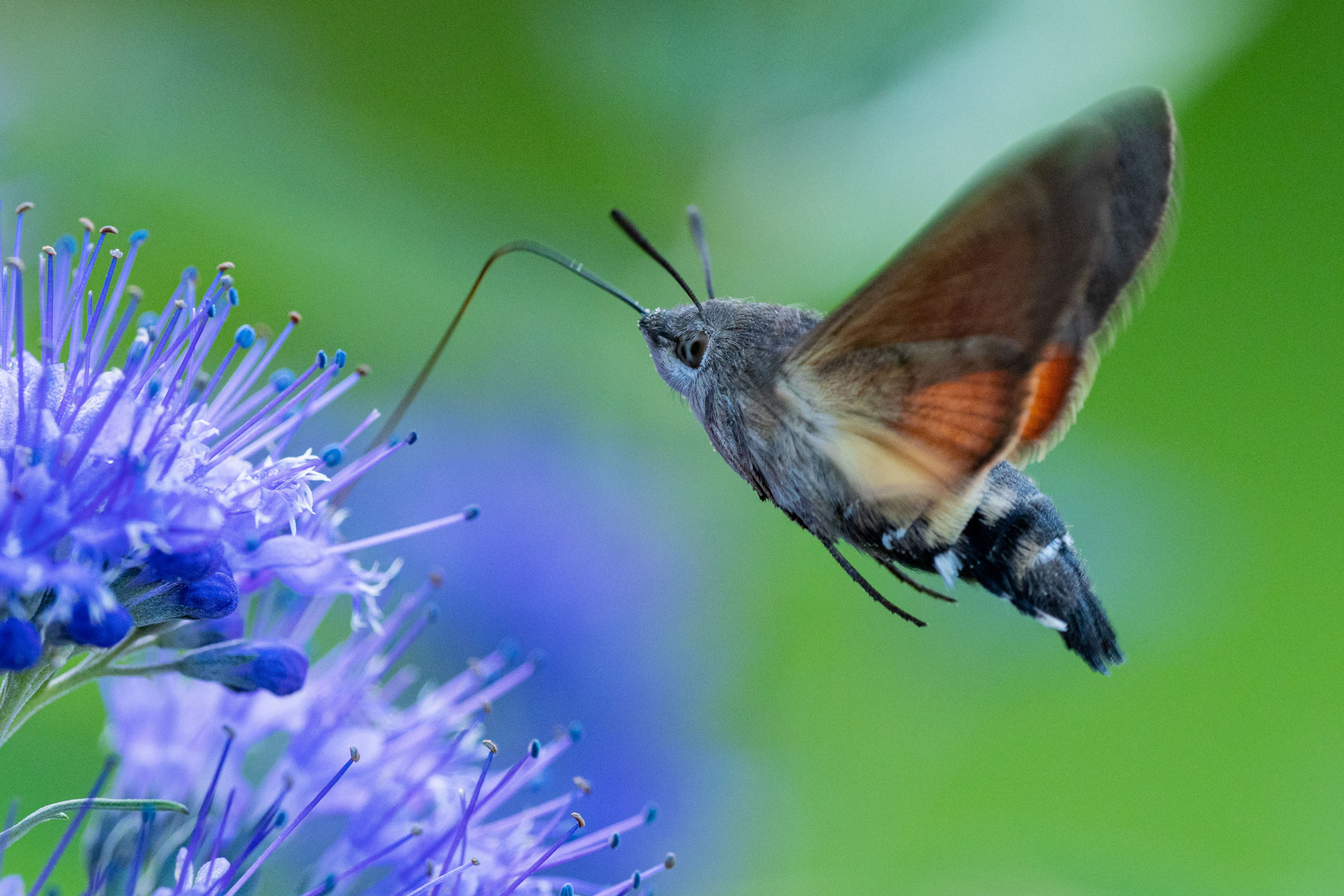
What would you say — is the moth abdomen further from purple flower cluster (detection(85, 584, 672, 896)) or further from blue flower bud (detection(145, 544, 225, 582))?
blue flower bud (detection(145, 544, 225, 582))

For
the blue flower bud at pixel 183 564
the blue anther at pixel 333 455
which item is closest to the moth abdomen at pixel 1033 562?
the blue anther at pixel 333 455

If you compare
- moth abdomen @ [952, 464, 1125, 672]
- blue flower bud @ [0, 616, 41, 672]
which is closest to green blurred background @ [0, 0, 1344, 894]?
moth abdomen @ [952, 464, 1125, 672]

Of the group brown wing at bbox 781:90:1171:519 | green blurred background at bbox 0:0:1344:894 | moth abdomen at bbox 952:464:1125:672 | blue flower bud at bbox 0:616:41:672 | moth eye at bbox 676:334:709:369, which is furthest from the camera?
green blurred background at bbox 0:0:1344:894

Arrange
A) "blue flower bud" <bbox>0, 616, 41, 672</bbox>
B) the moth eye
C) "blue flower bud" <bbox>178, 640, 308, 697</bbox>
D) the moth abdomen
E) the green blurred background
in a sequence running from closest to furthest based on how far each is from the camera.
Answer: "blue flower bud" <bbox>0, 616, 41, 672</bbox>, "blue flower bud" <bbox>178, 640, 308, 697</bbox>, the moth abdomen, the moth eye, the green blurred background

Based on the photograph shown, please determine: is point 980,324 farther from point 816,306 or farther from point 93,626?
point 816,306

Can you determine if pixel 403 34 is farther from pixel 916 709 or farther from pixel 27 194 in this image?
pixel 916 709

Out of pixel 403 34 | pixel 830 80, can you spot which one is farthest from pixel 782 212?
pixel 403 34

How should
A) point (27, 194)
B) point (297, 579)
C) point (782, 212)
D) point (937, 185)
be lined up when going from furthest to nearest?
point (782, 212) → point (937, 185) → point (27, 194) → point (297, 579)

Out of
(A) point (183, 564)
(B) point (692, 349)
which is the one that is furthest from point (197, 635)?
(B) point (692, 349)
